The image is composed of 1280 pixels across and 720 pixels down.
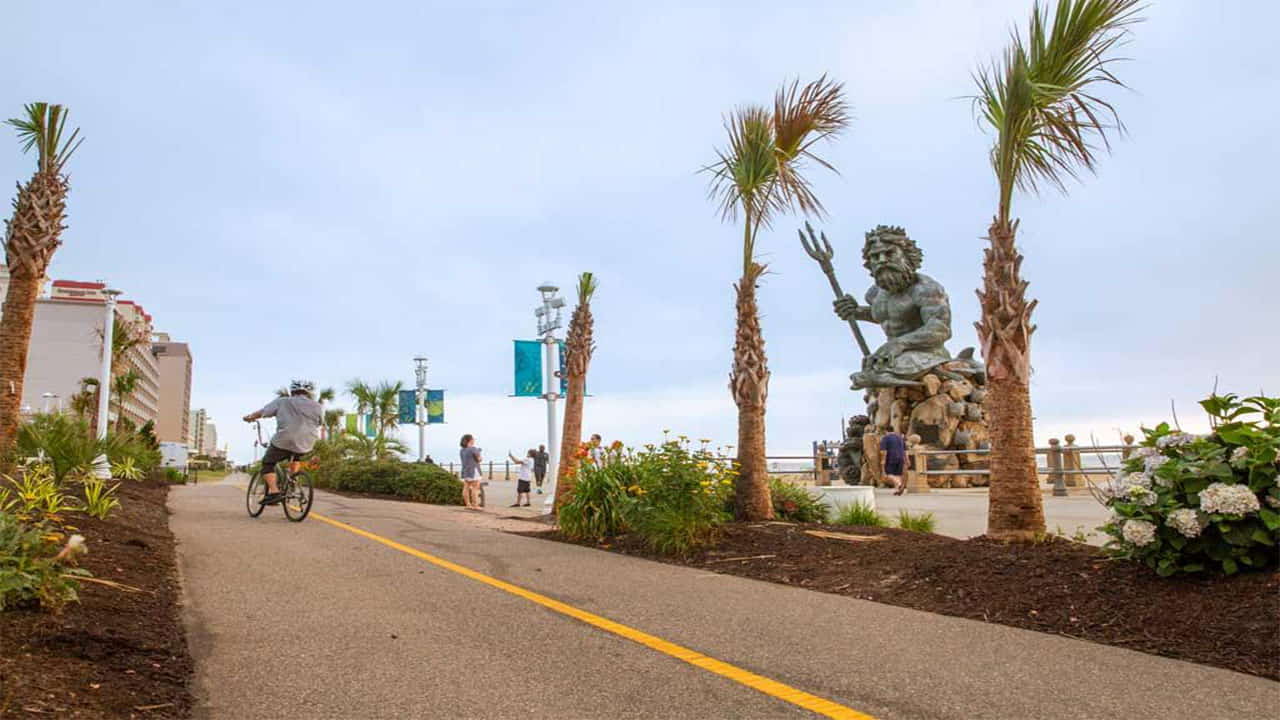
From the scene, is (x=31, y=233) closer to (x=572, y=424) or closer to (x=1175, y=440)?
(x=572, y=424)

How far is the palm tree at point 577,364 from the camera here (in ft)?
55.2

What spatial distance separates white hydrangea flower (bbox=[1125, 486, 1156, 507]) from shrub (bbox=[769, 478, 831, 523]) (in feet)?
19.7

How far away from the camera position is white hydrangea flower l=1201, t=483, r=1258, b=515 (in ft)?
18.7

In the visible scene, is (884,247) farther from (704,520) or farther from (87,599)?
(87,599)

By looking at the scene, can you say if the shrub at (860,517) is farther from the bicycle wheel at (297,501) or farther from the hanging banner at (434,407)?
the hanging banner at (434,407)

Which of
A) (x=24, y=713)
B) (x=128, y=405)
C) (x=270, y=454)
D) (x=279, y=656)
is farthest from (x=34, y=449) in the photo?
(x=128, y=405)

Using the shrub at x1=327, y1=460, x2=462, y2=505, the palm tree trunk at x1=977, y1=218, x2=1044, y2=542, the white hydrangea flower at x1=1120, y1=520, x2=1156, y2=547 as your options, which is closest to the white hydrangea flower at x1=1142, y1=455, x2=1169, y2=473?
the white hydrangea flower at x1=1120, y1=520, x2=1156, y2=547

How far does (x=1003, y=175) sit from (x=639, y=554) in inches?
219

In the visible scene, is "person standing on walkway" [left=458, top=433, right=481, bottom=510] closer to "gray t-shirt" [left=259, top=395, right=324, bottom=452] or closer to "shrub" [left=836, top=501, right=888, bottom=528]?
"gray t-shirt" [left=259, top=395, right=324, bottom=452]

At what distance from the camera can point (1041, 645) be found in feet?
17.5

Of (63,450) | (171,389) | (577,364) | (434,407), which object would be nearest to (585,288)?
(577,364)

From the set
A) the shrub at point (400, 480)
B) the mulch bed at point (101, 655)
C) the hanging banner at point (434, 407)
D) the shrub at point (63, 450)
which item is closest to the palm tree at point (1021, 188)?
the mulch bed at point (101, 655)

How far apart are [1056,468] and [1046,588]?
580 inches

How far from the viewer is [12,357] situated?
44.8 ft
